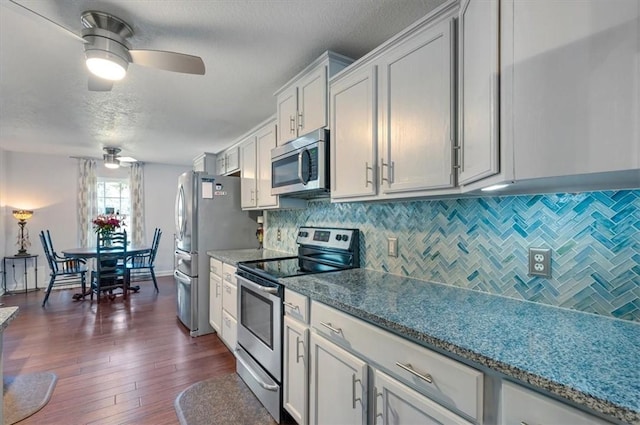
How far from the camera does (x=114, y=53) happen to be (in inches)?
66.2

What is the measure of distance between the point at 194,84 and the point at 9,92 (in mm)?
1662

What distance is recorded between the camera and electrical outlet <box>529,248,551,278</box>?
1.21 m

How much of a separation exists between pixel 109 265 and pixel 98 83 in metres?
3.64

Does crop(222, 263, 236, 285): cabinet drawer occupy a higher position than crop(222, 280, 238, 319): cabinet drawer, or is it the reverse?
crop(222, 263, 236, 285): cabinet drawer

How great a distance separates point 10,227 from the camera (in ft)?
16.8

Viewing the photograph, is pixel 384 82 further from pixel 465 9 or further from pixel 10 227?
pixel 10 227

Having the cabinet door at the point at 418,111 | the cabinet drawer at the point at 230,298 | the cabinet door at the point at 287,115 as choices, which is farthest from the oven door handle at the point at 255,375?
the cabinet door at the point at 287,115

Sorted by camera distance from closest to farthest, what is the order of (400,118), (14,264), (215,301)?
(400,118)
(215,301)
(14,264)

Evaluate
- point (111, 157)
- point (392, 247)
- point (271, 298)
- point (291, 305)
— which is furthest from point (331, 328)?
point (111, 157)

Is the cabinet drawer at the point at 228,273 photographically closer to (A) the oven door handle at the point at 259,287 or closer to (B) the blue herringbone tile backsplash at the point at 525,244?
(A) the oven door handle at the point at 259,287

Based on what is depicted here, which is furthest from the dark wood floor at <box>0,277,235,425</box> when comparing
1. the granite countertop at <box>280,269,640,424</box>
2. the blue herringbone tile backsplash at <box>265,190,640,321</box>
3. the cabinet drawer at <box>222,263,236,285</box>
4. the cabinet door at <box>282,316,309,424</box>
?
the blue herringbone tile backsplash at <box>265,190,640,321</box>

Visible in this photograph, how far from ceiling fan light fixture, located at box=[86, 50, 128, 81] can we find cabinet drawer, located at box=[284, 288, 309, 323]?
1647 mm

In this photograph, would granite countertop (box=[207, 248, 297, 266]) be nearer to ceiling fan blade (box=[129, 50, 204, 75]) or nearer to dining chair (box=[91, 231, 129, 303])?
ceiling fan blade (box=[129, 50, 204, 75])

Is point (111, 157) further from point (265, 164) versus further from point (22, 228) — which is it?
point (265, 164)
